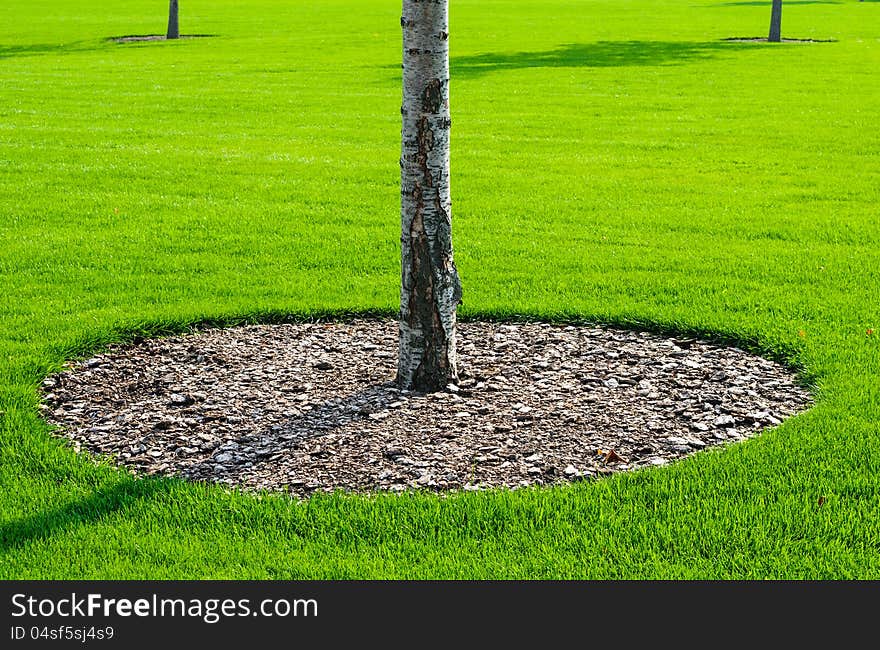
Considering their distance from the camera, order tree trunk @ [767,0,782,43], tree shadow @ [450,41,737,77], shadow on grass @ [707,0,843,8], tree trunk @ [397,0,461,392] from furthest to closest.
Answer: shadow on grass @ [707,0,843,8]
tree trunk @ [767,0,782,43]
tree shadow @ [450,41,737,77]
tree trunk @ [397,0,461,392]

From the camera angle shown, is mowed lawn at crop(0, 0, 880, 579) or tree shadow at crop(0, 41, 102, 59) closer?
mowed lawn at crop(0, 0, 880, 579)

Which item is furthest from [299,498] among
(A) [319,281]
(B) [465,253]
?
(B) [465,253]

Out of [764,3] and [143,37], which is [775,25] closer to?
[143,37]

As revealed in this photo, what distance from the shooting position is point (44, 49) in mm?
31406

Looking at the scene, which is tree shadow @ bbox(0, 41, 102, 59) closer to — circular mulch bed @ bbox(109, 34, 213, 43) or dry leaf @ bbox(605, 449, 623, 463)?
circular mulch bed @ bbox(109, 34, 213, 43)

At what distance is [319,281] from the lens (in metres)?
8.40

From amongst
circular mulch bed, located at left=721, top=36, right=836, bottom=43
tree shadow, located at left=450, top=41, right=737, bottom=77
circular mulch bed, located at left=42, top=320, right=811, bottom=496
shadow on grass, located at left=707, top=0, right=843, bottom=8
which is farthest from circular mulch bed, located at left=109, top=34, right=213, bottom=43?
circular mulch bed, located at left=42, top=320, right=811, bottom=496

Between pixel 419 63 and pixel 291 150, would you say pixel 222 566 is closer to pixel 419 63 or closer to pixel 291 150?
pixel 419 63

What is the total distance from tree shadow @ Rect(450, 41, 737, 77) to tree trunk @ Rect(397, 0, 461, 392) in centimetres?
1793

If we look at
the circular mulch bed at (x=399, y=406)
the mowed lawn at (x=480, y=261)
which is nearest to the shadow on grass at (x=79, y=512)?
the mowed lawn at (x=480, y=261)

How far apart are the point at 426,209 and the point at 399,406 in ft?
3.52

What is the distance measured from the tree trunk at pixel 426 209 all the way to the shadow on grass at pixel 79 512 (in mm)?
1699

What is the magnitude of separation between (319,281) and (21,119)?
1093cm

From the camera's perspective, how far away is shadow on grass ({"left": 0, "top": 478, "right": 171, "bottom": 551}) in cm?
455
